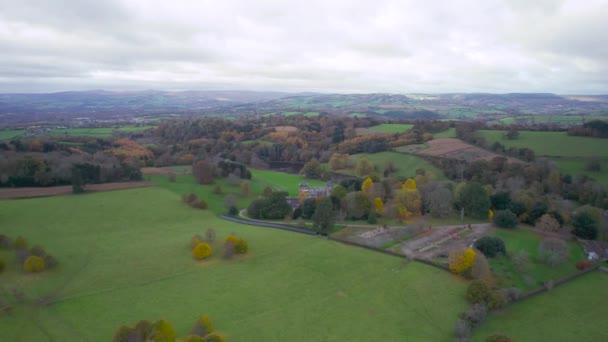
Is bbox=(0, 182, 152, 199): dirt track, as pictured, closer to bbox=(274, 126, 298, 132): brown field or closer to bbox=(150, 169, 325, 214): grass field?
bbox=(150, 169, 325, 214): grass field

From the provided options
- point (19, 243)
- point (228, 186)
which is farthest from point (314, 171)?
point (19, 243)

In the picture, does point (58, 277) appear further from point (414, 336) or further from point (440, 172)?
point (440, 172)

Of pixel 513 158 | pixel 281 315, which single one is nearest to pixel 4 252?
pixel 281 315

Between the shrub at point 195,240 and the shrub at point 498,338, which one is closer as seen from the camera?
the shrub at point 498,338

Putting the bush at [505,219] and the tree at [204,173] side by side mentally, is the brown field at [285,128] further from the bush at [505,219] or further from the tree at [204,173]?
the bush at [505,219]

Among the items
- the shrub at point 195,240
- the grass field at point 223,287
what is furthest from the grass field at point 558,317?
the shrub at point 195,240

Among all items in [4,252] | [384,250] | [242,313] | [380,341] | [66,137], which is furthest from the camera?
[66,137]
